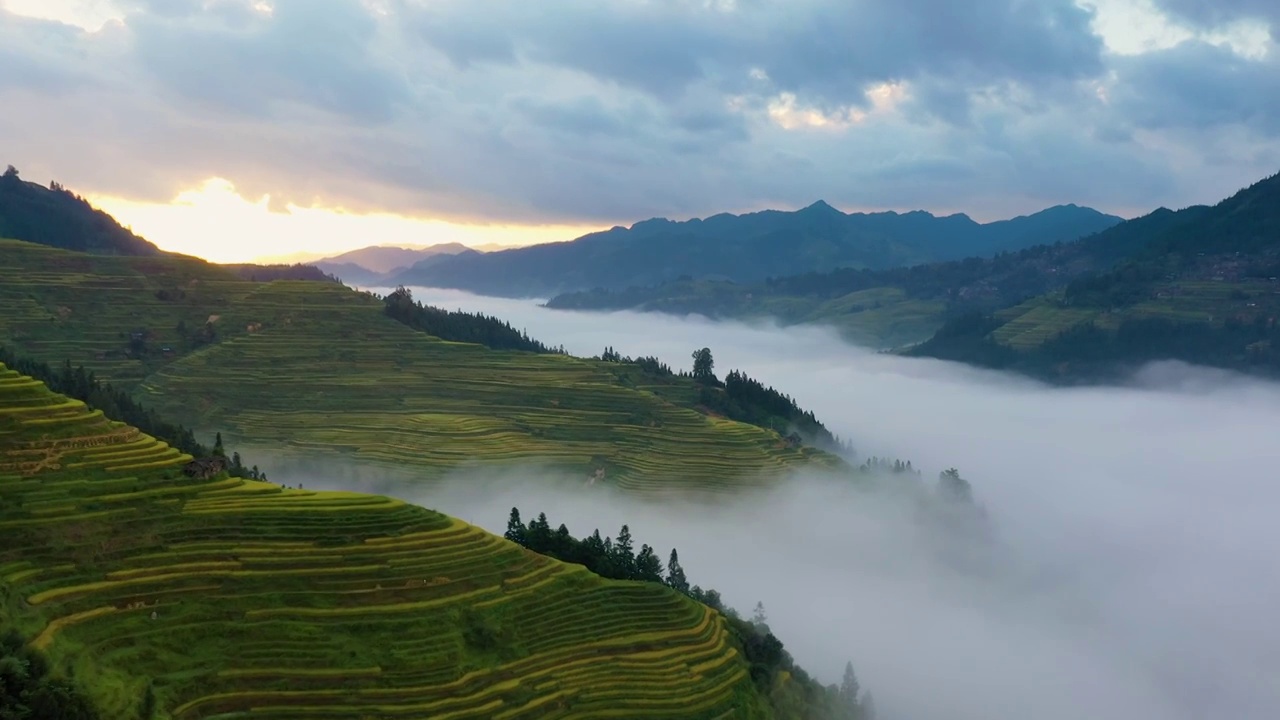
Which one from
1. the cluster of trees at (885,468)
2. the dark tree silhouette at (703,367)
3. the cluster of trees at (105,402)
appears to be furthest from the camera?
the dark tree silhouette at (703,367)

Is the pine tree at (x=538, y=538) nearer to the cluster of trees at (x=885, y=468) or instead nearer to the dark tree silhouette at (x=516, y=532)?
the dark tree silhouette at (x=516, y=532)

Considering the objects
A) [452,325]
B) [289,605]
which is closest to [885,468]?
[452,325]

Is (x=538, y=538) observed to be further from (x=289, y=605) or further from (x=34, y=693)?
(x=34, y=693)

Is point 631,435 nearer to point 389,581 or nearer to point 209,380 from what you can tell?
point 209,380

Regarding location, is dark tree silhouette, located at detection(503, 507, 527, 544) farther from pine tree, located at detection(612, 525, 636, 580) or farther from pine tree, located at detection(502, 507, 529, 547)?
pine tree, located at detection(612, 525, 636, 580)

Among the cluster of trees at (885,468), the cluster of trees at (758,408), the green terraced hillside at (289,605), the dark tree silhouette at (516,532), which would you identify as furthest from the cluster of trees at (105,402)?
the cluster of trees at (885,468)

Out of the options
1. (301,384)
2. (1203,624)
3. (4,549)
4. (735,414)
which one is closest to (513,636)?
(4,549)
